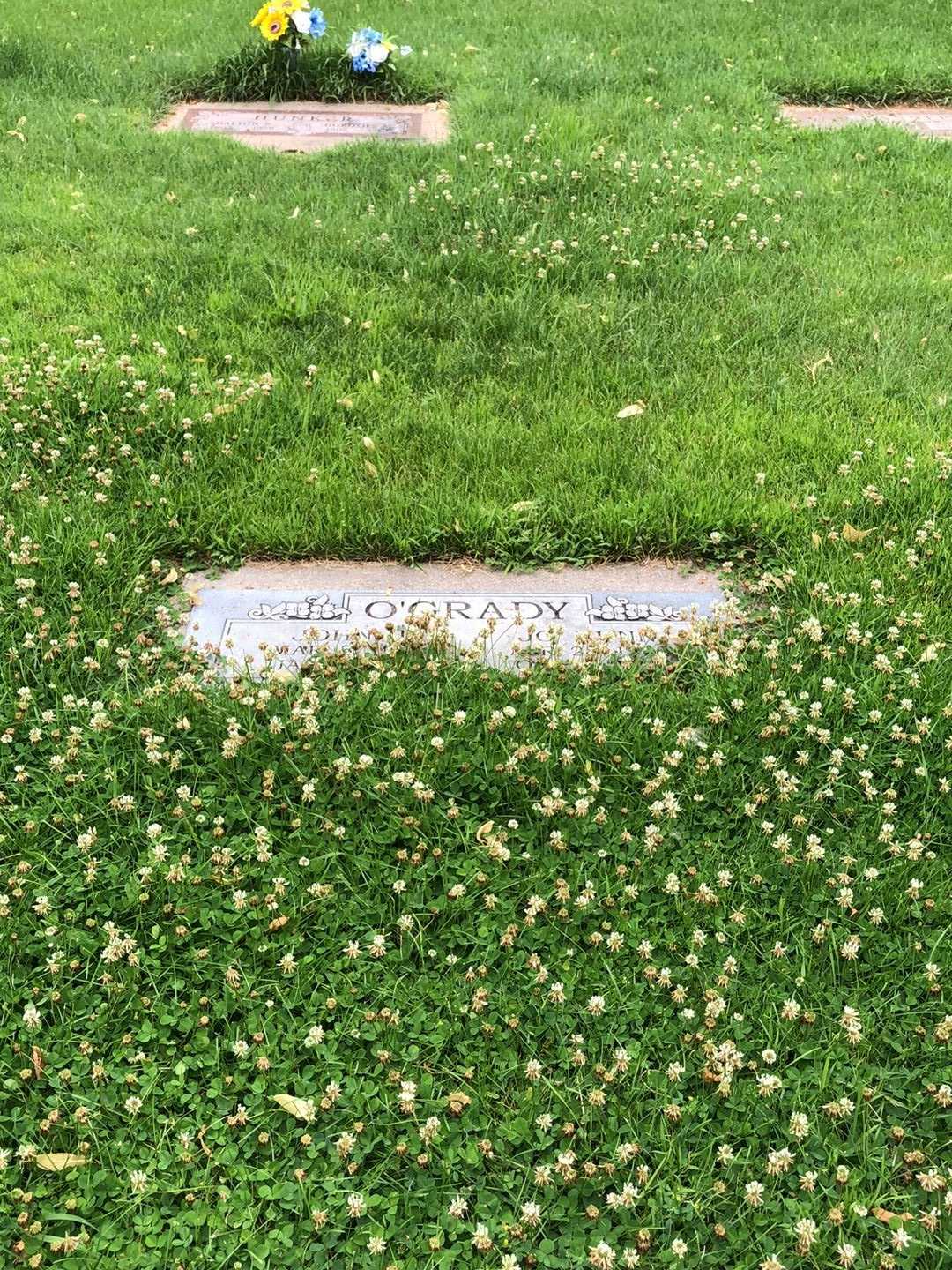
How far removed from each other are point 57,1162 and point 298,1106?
49 centimetres

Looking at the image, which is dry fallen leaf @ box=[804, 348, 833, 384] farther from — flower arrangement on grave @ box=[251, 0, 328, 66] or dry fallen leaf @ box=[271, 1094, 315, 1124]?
flower arrangement on grave @ box=[251, 0, 328, 66]

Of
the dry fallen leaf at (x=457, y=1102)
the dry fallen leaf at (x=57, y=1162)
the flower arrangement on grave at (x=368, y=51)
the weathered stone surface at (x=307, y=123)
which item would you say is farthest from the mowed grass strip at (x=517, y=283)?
the dry fallen leaf at (x=57, y=1162)

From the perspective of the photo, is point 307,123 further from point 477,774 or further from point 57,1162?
point 57,1162

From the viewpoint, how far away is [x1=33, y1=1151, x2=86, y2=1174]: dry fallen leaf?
7.14ft

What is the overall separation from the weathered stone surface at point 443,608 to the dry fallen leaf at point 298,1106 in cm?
133

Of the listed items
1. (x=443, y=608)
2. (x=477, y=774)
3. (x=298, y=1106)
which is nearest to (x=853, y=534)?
(x=443, y=608)

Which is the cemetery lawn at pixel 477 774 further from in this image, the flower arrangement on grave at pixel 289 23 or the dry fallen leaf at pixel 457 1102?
the flower arrangement on grave at pixel 289 23

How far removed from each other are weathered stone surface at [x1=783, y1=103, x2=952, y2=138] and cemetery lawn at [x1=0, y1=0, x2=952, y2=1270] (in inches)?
93.0

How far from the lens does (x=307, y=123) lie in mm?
7777

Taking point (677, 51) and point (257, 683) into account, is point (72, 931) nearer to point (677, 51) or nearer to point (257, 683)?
point (257, 683)

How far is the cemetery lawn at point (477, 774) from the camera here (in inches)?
86.2

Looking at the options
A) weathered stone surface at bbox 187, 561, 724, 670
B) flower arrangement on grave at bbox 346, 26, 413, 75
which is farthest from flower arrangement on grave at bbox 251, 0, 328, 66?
weathered stone surface at bbox 187, 561, 724, 670

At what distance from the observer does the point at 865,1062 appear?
2369 mm

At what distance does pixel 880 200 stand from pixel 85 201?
181 inches
